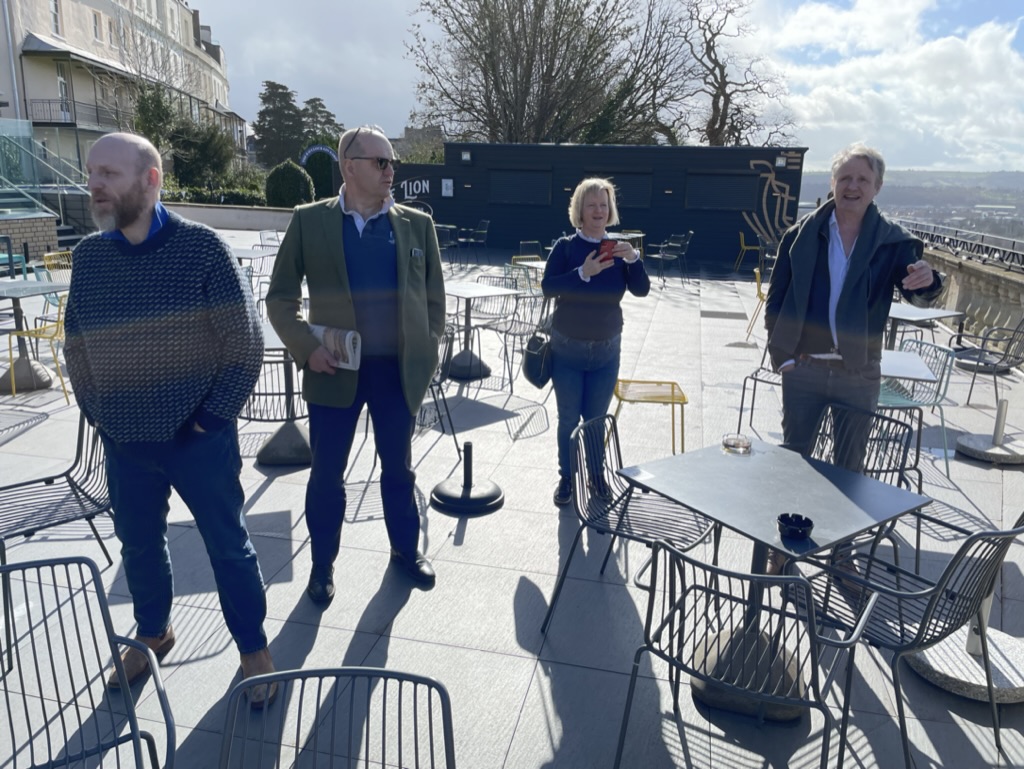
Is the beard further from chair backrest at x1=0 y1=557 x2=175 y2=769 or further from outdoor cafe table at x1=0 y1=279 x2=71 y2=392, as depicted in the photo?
outdoor cafe table at x1=0 y1=279 x2=71 y2=392

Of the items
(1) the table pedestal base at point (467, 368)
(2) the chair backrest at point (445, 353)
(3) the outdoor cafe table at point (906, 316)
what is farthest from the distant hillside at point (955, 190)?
(2) the chair backrest at point (445, 353)

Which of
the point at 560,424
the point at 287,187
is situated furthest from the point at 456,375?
the point at 287,187

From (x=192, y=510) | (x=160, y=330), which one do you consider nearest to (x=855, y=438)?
(x=192, y=510)

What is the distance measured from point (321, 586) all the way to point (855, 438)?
2368 millimetres

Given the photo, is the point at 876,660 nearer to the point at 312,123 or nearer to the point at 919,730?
the point at 919,730

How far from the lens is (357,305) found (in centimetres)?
291

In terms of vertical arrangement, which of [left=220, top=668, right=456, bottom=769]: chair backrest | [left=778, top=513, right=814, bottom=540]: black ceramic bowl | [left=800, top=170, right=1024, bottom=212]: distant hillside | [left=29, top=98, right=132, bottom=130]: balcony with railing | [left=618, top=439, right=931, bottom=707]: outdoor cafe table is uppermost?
[left=29, top=98, right=132, bottom=130]: balcony with railing

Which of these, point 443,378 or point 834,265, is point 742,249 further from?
point 834,265

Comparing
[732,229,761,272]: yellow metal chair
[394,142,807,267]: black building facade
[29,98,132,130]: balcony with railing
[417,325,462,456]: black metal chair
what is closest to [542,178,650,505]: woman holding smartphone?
[417,325,462,456]: black metal chair

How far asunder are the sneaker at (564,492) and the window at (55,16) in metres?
36.5

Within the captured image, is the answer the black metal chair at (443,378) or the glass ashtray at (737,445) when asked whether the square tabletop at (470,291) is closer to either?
the black metal chair at (443,378)

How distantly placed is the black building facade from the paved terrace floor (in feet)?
45.4

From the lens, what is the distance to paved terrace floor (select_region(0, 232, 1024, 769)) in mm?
2398

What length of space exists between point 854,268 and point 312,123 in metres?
50.3
